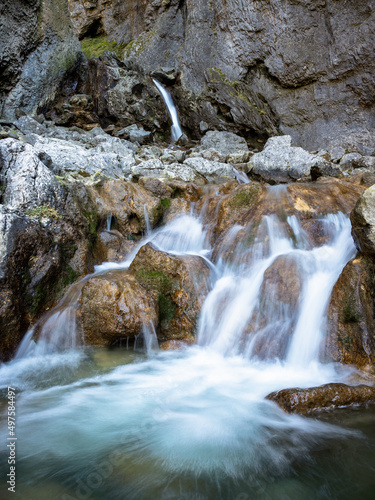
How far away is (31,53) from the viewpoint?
13.6 m

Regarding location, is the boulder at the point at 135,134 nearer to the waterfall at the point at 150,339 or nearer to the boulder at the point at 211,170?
the boulder at the point at 211,170

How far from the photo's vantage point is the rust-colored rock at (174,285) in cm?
467

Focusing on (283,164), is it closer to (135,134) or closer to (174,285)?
(135,134)

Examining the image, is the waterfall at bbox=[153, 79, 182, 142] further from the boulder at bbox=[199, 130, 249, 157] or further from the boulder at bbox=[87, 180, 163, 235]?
the boulder at bbox=[87, 180, 163, 235]

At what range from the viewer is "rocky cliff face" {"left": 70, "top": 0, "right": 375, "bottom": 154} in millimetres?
13617

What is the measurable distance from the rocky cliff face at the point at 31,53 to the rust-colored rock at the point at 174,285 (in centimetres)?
1123

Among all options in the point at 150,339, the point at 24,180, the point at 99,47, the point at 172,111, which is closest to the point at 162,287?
the point at 150,339

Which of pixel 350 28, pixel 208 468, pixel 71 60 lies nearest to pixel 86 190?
pixel 208 468

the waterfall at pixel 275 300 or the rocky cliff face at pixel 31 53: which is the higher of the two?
the rocky cliff face at pixel 31 53

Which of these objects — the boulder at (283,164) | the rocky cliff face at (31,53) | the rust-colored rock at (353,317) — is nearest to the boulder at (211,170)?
the boulder at (283,164)

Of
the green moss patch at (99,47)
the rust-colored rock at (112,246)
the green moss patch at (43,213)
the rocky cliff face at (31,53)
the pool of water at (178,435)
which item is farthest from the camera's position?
the green moss patch at (99,47)

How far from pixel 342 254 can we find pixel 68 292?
4.16m

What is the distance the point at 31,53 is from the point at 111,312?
1409 centimetres

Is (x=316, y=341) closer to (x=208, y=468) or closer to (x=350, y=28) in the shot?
(x=208, y=468)
